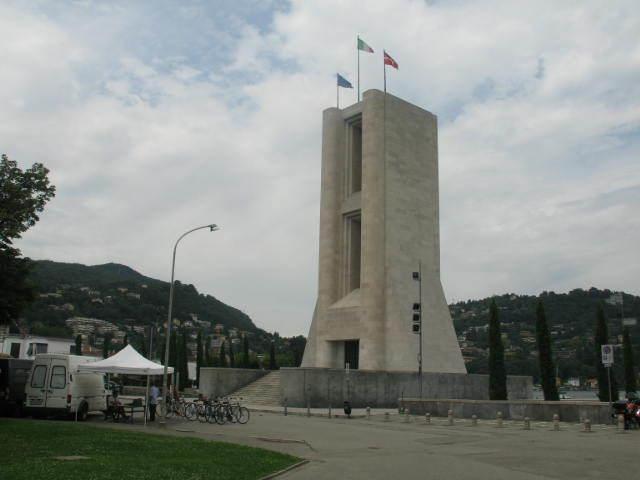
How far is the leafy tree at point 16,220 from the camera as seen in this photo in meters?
21.4

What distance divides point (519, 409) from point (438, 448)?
13.2m

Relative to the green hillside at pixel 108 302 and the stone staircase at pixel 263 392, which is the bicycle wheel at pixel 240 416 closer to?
the stone staircase at pixel 263 392

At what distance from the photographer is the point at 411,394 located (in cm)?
4034

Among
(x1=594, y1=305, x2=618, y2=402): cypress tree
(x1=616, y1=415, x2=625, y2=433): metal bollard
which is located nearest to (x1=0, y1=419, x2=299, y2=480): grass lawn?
(x1=616, y1=415, x2=625, y2=433): metal bollard

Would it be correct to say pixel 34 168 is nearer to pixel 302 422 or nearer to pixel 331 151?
pixel 302 422

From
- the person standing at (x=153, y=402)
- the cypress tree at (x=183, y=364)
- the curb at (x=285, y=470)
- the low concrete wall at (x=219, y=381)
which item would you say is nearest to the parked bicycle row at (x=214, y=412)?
the person standing at (x=153, y=402)

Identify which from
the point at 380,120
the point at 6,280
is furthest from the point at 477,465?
the point at 380,120

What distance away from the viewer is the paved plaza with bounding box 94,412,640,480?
42.0 feet

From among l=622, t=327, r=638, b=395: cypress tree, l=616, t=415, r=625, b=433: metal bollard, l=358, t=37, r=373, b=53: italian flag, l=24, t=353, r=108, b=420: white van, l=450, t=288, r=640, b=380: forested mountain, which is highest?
l=358, t=37, r=373, b=53: italian flag

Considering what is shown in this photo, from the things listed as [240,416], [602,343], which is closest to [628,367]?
[602,343]

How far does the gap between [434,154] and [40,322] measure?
8430 cm

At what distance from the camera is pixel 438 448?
17656mm

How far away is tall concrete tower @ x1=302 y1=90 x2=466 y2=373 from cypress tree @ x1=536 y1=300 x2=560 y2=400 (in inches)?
309

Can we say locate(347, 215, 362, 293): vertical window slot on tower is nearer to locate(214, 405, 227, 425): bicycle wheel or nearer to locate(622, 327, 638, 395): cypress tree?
locate(622, 327, 638, 395): cypress tree
